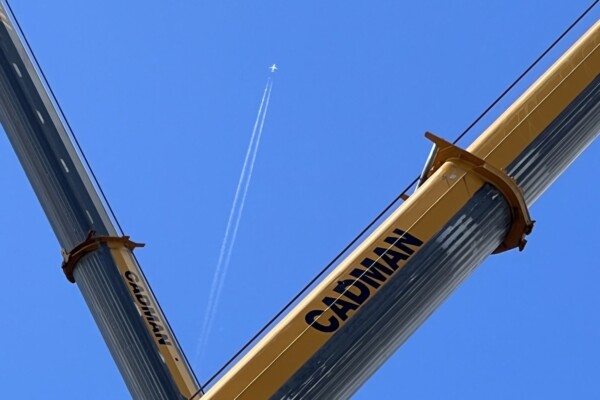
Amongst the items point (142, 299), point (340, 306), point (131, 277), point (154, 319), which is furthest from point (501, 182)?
point (131, 277)

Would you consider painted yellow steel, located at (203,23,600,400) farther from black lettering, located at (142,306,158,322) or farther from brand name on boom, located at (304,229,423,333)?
black lettering, located at (142,306,158,322)

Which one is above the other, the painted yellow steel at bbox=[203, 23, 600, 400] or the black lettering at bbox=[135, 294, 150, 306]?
the black lettering at bbox=[135, 294, 150, 306]

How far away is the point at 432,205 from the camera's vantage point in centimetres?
1315

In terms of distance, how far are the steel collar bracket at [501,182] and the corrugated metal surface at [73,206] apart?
4191mm

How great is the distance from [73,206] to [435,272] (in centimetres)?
591

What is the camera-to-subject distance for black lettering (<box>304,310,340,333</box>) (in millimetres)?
12289

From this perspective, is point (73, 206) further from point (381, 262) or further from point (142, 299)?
point (381, 262)

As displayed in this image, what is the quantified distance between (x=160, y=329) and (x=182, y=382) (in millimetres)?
885

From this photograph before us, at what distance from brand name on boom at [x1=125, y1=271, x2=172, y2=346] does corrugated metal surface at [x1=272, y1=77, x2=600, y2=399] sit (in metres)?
4.22

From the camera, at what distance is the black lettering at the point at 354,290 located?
1248cm

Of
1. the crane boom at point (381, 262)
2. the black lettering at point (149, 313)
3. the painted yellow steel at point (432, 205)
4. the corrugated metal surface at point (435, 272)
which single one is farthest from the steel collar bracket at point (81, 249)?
the corrugated metal surface at point (435, 272)

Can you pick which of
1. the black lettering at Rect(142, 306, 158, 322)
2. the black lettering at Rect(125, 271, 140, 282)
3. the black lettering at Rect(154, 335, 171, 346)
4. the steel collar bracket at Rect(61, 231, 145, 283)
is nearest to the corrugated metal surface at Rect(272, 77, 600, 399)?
the black lettering at Rect(154, 335, 171, 346)

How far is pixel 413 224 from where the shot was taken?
12992 mm

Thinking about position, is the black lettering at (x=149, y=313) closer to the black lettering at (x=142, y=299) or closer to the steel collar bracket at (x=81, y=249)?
the black lettering at (x=142, y=299)
